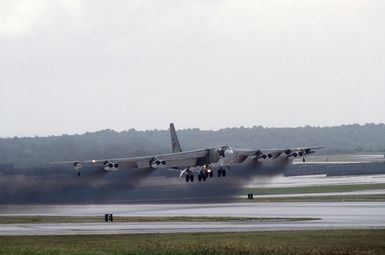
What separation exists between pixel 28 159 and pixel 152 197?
1204cm

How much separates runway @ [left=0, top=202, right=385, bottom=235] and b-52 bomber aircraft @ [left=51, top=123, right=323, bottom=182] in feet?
46.5

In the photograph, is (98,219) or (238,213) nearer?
(98,219)

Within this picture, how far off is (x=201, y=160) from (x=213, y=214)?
36.3 meters

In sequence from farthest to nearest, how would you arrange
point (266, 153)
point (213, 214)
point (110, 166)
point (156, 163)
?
1. point (266, 153)
2. point (156, 163)
3. point (110, 166)
4. point (213, 214)

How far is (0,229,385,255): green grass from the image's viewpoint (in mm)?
39281

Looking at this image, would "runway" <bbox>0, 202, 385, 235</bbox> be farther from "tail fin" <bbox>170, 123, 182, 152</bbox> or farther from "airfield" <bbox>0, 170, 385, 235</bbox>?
"tail fin" <bbox>170, 123, 182, 152</bbox>

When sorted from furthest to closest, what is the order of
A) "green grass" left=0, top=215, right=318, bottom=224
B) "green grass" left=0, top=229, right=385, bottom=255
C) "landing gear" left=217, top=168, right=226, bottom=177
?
"landing gear" left=217, top=168, right=226, bottom=177 < "green grass" left=0, top=215, right=318, bottom=224 < "green grass" left=0, top=229, right=385, bottom=255

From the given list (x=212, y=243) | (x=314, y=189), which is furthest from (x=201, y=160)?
(x=212, y=243)

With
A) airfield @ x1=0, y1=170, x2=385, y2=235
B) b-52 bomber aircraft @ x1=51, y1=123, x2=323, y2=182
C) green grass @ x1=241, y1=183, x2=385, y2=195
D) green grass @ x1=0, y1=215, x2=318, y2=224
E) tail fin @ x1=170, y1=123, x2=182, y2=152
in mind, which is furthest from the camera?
tail fin @ x1=170, y1=123, x2=182, y2=152

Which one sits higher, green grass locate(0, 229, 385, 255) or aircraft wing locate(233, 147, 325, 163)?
aircraft wing locate(233, 147, 325, 163)

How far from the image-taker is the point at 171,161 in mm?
103562

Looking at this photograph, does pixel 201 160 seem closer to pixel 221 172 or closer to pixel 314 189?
pixel 221 172

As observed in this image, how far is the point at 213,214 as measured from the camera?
67188 mm

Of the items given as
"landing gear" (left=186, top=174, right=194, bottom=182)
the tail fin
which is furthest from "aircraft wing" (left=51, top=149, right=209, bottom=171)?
the tail fin
